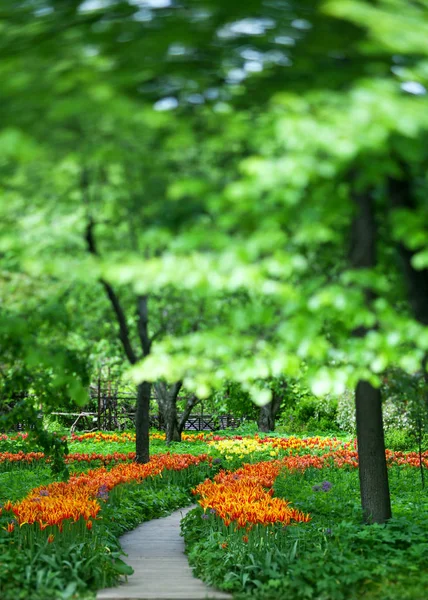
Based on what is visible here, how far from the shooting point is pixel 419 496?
10641mm

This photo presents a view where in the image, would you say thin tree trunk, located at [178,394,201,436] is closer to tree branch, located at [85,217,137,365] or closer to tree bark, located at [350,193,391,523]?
tree bark, located at [350,193,391,523]

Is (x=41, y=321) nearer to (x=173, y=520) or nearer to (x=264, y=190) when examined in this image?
(x=264, y=190)

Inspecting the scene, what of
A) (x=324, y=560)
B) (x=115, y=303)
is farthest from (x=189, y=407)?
(x=115, y=303)

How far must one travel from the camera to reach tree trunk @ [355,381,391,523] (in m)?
7.80

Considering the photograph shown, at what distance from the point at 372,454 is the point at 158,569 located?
110 inches

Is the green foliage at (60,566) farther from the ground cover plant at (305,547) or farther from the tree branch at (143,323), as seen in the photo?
the tree branch at (143,323)

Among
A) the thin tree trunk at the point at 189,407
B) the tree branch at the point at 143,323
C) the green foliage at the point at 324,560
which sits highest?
the tree branch at the point at 143,323

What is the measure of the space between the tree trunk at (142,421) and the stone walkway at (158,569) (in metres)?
2.27

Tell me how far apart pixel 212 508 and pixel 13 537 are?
8.22 ft

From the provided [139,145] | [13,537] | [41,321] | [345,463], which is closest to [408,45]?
[139,145]

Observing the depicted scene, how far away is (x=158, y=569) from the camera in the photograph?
7.39 meters

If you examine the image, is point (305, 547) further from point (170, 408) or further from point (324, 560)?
point (170, 408)

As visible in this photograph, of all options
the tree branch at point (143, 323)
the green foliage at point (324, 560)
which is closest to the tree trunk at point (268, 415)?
the green foliage at point (324, 560)

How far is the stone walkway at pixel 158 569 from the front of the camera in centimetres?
606
